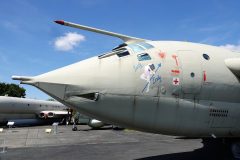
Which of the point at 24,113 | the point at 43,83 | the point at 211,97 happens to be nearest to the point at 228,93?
the point at 211,97

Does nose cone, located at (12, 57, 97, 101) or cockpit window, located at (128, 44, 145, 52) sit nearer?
nose cone, located at (12, 57, 97, 101)

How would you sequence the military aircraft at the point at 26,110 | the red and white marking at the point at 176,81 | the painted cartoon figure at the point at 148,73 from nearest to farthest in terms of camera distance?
1. the painted cartoon figure at the point at 148,73
2. the red and white marking at the point at 176,81
3. the military aircraft at the point at 26,110

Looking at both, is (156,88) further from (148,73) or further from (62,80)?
(62,80)

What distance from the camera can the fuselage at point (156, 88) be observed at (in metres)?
6.82

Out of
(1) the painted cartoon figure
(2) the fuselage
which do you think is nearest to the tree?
(2) the fuselage

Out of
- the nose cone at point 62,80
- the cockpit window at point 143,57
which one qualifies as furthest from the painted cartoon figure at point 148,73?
the nose cone at point 62,80

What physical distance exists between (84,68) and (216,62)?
156 inches

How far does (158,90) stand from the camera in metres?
7.27

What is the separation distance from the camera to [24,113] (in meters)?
37.8

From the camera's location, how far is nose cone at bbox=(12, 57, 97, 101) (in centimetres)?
666

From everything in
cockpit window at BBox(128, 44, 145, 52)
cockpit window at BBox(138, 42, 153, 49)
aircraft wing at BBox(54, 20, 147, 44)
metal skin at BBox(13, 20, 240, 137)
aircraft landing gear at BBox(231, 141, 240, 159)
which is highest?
aircraft wing at BBox(54, 20, 147, 44)

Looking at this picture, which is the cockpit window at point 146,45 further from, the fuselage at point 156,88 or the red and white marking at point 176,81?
the red and white marking at point 176,81

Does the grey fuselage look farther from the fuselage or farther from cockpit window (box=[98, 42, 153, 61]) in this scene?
the fuselage

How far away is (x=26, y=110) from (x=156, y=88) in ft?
109
